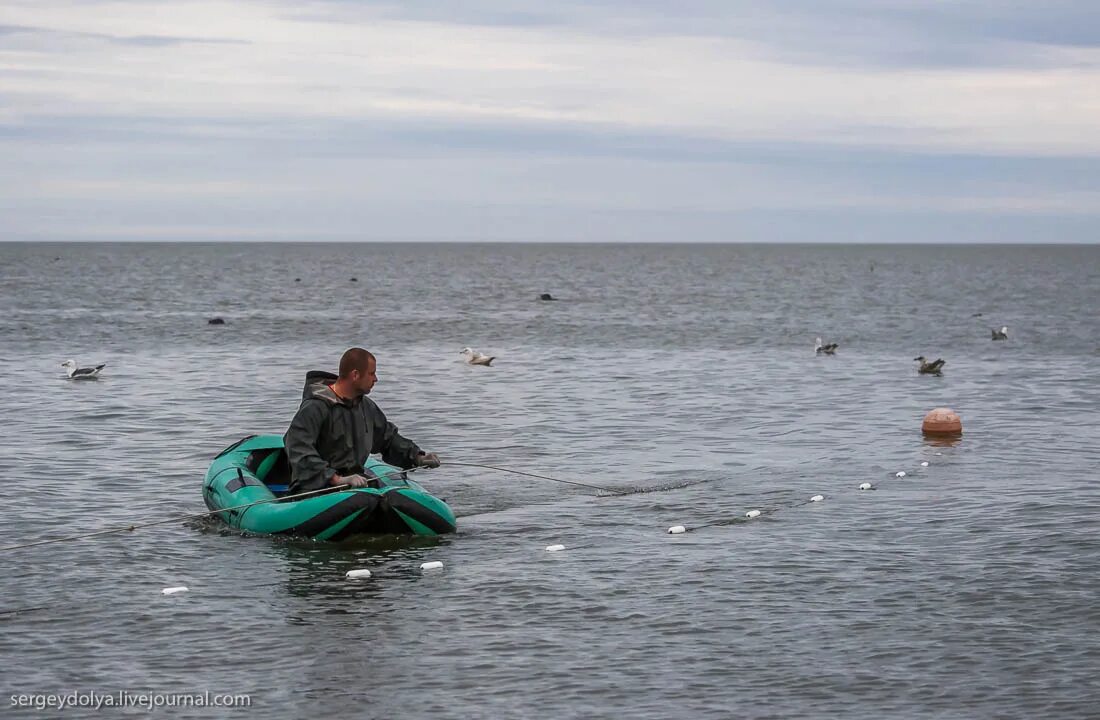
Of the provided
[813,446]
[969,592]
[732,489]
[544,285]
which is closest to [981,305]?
[544,285]

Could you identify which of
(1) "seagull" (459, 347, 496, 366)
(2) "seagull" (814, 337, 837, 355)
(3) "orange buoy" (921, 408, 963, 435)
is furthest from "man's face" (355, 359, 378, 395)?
(2) "seagull" (814, 337, 837, 355)

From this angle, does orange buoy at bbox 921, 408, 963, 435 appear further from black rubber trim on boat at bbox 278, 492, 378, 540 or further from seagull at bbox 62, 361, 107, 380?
seagull at bbox 62, 361, 107, 380

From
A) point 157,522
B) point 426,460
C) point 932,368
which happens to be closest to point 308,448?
point 426,460

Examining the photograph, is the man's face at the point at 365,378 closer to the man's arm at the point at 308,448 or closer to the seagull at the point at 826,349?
the man's arm at the point at 308,448

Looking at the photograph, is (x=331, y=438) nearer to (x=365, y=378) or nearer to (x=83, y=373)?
(x=365, y=378)

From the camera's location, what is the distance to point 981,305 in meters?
66.1

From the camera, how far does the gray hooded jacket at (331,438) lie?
13.0 meters

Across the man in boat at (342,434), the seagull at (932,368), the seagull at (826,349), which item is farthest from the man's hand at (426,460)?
the seagull at (826,349)

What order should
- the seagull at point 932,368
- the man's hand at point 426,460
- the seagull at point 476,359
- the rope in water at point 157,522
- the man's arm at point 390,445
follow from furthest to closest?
the seagull at point 476,359
the seagull at point 932,368
the man's arm at point 390,445
the man's hand at point 426,460
the rope in water at point 157,522

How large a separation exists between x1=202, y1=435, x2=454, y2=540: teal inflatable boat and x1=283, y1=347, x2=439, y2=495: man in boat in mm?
214

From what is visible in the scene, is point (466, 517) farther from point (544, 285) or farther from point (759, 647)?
point (544, 285)

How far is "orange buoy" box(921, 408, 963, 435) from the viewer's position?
20812 millimetres

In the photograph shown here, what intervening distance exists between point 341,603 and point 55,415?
13754 mm

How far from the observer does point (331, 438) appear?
43.3 ft
